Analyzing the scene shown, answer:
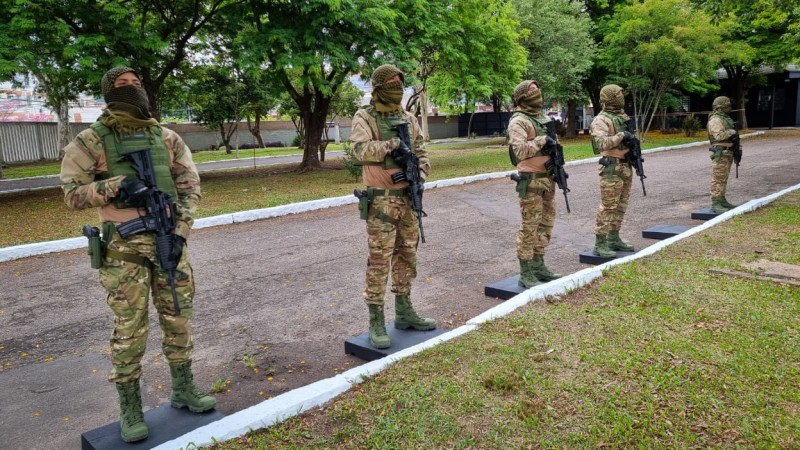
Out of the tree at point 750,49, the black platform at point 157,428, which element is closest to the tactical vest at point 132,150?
the black platform at point 157,428

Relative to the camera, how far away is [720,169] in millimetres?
9344

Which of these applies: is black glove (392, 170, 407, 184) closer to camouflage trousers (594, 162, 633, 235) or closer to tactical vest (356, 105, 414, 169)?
tactical vest (356, 105, 414, 169)

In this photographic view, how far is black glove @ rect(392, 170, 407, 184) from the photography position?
4.39 metres

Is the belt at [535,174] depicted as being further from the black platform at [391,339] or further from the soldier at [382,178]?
the black platform at [391,339]

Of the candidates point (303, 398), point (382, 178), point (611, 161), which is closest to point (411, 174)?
point (382, 178)

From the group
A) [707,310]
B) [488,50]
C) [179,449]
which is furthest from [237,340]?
[488,50]

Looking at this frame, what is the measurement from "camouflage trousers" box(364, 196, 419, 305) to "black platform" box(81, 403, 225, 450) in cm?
149

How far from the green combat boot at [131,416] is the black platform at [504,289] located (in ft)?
11.8

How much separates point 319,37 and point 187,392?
37.4 feet

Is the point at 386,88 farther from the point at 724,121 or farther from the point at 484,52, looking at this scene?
the point at 484,52

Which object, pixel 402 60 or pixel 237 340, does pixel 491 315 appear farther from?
pixel 402 60

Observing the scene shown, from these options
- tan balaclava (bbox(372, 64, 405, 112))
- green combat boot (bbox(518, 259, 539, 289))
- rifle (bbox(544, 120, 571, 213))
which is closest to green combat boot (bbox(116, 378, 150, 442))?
tan balaclava (bbox(372, 64, 405, 112))

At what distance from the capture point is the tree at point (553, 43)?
24344 mm

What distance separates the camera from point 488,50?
19234mm
